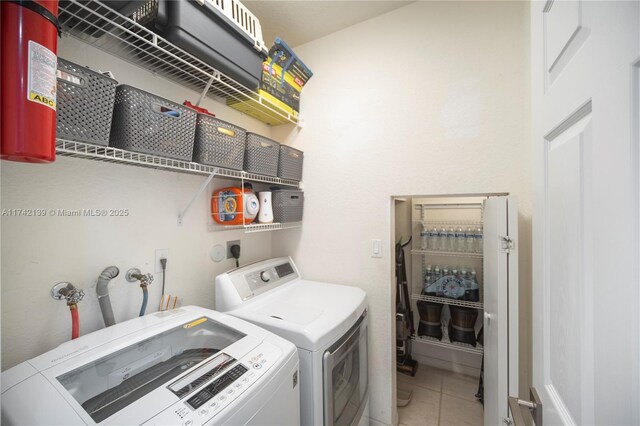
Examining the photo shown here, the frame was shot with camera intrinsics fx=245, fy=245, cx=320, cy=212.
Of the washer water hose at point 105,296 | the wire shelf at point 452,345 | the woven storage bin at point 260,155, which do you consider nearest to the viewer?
the washer water hose at point 105,296

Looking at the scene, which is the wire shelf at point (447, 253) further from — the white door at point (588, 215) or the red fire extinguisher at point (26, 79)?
the red fire extinguisher at point (26, 79)

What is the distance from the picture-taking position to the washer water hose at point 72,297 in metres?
0.99

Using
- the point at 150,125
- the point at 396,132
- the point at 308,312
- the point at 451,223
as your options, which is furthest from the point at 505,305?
the point at 150,125

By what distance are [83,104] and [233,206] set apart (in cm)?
84

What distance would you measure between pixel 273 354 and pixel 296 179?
1.30m

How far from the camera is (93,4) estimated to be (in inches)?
33.5

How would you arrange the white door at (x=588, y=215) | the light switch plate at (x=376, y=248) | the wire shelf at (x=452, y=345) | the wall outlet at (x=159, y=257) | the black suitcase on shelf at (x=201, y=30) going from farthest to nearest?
the wire shelf at (x=452, y=345)
the light switch plate at (x=376, y=248)
the wall outlet at (x=159, y=257)
the black suitcase on shelf at (x=201, y=30)
the white door at (x=588, y=215)

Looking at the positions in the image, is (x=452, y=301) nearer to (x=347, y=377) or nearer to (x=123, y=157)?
(x=347, y=377)

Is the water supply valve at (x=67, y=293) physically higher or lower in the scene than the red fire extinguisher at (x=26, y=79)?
lower

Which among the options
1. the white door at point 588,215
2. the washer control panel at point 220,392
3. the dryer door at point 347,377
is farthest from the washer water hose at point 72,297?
the white door at point 588,215

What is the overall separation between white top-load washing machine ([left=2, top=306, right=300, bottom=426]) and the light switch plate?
961 mm

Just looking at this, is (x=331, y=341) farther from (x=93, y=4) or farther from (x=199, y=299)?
(x=93, y=4)

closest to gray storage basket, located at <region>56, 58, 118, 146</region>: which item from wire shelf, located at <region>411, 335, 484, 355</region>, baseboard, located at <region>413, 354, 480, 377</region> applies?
wire shelf, located at <region>411, 335, 484, 355</region>

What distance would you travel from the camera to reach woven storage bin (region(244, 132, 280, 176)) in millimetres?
1480
